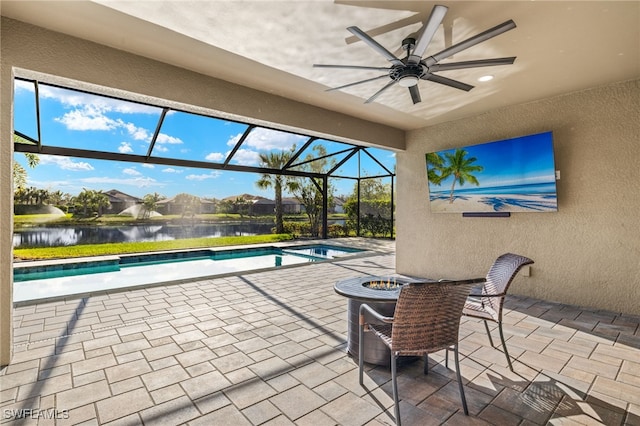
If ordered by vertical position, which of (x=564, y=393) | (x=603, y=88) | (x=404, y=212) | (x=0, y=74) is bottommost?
(x=564, y=393)

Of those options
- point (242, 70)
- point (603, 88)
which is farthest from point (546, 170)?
point (242, 70)

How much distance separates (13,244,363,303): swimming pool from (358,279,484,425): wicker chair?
4823 mm

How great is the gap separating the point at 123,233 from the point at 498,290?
14.1 metres

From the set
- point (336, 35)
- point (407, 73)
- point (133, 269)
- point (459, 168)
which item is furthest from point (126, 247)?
A: point (407, 73)

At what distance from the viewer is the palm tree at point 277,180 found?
46.0 feet

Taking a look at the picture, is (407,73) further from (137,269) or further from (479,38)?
(137,269)

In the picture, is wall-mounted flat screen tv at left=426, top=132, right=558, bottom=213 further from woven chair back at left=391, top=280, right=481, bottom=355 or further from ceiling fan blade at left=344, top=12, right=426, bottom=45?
woven chair back at left=391, top=280, right=481, bottom=355

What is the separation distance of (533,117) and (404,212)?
276 centimetres

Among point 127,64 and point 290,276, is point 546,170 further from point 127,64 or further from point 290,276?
point 127,64

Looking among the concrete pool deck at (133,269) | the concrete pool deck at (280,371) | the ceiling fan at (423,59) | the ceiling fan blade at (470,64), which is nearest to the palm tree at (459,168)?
the concrete pool deck at (280,371)

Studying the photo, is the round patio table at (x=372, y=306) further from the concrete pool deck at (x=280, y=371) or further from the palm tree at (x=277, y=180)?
the palm tree at (x=277, y=180)

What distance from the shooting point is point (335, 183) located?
47.0ft

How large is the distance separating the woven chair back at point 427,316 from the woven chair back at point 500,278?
0.76m

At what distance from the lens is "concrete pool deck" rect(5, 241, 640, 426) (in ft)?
6.72
